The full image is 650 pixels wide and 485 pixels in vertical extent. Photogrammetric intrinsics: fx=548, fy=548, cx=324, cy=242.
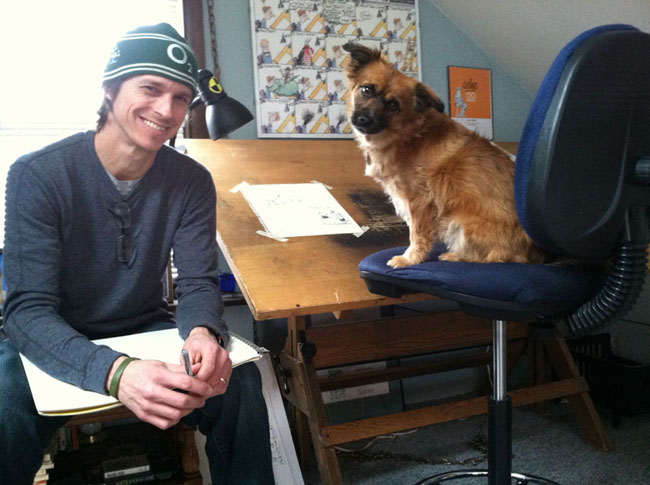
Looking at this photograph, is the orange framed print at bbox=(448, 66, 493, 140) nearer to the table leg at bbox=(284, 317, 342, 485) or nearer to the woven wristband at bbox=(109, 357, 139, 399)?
the table leg at bbox=(284, 317, 342, 485)

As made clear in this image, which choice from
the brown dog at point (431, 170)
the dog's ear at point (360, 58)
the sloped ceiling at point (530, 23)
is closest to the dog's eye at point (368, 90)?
the brown dog at point (431, 170)

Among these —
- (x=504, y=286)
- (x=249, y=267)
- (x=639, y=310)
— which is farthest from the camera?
(x=639, y=310)

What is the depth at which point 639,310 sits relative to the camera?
257 cm

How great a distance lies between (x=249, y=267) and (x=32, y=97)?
3.95 ft

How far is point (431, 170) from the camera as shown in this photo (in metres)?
1.38

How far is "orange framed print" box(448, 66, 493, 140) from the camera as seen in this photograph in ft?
8.65

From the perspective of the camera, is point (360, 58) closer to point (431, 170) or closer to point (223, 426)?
point (431, 170)

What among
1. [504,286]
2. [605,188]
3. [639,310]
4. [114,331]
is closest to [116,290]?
[114,331]

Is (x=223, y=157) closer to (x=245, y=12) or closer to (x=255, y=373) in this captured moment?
(x=245, y=12)

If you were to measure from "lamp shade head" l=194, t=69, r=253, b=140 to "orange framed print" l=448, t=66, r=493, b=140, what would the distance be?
1197 mm

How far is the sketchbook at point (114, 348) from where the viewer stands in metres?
0.84

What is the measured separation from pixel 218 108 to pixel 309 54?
699mm

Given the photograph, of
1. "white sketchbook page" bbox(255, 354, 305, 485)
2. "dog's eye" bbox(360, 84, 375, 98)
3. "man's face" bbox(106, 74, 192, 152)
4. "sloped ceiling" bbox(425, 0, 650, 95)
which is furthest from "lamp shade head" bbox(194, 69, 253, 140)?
"sloped ceiling" bbox(425, 0, 650, 95)

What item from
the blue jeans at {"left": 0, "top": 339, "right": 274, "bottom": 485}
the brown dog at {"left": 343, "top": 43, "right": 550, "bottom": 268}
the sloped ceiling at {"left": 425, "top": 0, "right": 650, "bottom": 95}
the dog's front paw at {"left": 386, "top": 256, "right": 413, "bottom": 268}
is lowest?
the blue jeans at {"left": 0, "top": 339, "right": 274, "bottom": 485}
